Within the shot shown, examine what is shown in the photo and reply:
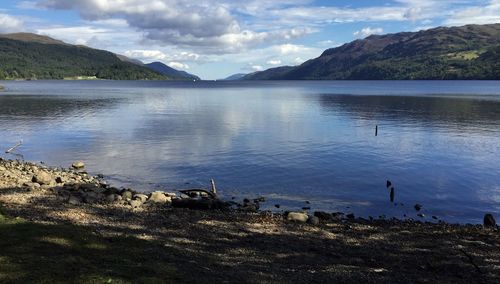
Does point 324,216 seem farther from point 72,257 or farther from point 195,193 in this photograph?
point 72,257

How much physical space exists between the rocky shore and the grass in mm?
114

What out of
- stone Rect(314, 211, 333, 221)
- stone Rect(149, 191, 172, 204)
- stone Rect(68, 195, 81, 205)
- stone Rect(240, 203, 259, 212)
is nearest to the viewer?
stone Rect(68, 195, 81, 205)

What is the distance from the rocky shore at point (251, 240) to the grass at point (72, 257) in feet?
0.38

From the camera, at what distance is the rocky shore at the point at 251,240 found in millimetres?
18938

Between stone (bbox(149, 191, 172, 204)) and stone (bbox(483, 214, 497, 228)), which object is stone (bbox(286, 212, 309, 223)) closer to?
stone (bbox(149, 191, 172, 204))

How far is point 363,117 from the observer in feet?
363

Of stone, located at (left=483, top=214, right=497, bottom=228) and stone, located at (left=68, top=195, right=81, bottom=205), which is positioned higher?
stone, located at (left=68, top=195, right=81, bottom=205)

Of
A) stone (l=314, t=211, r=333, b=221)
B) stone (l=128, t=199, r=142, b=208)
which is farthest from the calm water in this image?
stone (l=128, t=199, r=142, b=208)

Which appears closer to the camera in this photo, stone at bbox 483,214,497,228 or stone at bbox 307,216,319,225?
stone at bbox 307,216,319,225

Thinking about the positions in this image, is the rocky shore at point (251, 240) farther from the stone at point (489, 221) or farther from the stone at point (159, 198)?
the stone at point (489, 221)

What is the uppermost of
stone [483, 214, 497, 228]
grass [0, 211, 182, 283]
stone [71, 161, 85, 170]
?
grass [0, 211, 182, 283]

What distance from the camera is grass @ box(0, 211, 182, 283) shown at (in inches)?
594

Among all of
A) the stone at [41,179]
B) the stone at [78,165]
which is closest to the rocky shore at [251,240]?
the stone at [41,179]

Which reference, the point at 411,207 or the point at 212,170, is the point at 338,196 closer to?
the point at 411,207
